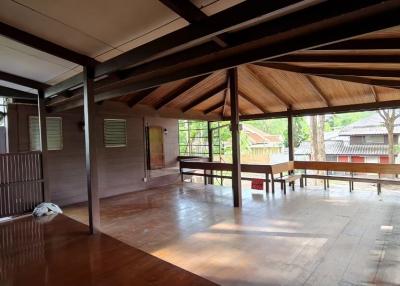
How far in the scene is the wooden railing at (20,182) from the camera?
4.42m

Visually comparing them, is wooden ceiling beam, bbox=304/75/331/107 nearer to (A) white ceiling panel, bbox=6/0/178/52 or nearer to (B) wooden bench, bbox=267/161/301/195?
(B) wooden bench, bbox=267/161/301/195

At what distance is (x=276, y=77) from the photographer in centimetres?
617

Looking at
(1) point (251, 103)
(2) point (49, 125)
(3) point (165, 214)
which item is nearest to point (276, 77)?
(1) point (251, 103)

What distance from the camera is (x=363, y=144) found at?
13.5 m

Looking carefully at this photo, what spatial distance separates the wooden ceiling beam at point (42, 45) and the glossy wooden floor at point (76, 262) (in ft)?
7.70

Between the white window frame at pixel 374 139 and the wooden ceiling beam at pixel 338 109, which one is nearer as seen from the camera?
the wooden ceiling beam at pixel 338 109

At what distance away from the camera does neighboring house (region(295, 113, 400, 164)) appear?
1270 centimetres

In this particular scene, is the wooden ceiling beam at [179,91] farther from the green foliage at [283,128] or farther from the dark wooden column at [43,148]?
the green foliage at [283,128]

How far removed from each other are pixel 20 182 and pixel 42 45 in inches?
107

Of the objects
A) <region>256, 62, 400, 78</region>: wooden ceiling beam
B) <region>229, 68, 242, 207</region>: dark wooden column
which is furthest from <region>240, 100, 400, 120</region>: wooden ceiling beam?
<region>229, 68, 242, 207</region>: dark wooden column

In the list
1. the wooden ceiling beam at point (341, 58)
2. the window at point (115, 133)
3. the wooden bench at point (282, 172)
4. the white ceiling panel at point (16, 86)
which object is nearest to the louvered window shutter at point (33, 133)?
the white ceiling panel at point (16, 86)

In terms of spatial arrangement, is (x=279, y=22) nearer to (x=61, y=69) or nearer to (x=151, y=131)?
(x=61, y=69)

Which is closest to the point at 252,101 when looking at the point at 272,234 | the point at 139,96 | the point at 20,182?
the point at 139,96

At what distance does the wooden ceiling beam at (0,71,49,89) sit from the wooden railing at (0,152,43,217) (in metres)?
1.25
